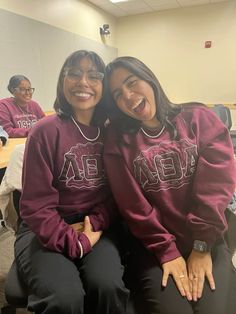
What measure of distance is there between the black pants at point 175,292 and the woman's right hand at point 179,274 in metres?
0.01

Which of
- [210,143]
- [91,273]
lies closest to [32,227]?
[91,273]

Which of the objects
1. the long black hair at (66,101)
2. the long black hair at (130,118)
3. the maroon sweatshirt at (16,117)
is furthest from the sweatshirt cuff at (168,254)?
the maroon sweatshirt at (16,117)

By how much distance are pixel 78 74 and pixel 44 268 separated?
0.69 metres

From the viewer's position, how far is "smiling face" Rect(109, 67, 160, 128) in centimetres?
99

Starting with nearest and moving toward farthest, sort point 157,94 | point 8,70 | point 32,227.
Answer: point 32,227
point 157,94
point 8,70

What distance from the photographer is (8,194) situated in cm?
113

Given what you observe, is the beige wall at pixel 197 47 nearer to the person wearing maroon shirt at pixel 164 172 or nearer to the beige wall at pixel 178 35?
the beige wall at pixel 178 35

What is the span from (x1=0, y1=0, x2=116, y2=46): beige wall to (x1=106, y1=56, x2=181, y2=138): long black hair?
2477 millimetres

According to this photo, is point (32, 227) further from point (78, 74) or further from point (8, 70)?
point (8, 70)

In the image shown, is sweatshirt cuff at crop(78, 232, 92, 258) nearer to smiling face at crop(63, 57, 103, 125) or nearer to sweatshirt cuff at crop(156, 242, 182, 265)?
sweatshirt cuff at crop(156, 242, 182, 265)

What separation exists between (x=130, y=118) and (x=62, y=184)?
14.5 inches

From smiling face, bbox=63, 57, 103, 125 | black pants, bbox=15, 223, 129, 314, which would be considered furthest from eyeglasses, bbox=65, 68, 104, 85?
black pants, bbox=15, 223, 129, 314

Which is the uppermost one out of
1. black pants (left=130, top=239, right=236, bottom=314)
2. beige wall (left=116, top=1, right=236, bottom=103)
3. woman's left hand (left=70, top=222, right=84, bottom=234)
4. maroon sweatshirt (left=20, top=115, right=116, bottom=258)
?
beige wall (left=116, top=1, right=236, bottom=103)

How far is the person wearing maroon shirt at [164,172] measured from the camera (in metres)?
0.91
